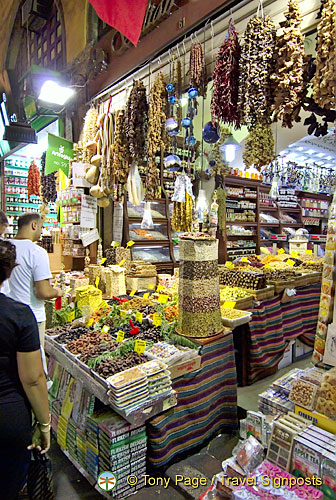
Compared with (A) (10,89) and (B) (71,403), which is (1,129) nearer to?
(A) (10,89)

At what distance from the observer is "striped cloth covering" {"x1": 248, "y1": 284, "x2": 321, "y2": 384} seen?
3.46 metres

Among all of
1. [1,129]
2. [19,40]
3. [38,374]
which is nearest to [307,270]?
[38,374]

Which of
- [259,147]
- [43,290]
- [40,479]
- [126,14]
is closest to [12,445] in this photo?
[40,479]

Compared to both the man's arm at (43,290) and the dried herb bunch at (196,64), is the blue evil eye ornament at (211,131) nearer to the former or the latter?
the dried herb bunch at (196,64)

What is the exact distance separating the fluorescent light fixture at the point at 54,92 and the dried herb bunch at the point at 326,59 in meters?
3.78

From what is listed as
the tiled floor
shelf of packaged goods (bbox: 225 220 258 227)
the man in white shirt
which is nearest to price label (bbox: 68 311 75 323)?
the man in white shirt

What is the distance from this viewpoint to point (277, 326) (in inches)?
148

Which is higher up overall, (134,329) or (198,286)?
(198,286)

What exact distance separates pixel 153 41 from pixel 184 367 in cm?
341

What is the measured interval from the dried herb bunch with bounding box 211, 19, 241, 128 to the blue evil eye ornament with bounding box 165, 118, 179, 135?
2.66 feet

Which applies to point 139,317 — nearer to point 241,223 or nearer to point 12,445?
point 12,445

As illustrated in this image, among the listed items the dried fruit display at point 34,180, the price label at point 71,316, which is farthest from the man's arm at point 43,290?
the dried fruit display at point 34,180

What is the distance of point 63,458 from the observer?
2453 millimetres

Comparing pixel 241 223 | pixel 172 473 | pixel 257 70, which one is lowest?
pixel 172 473
